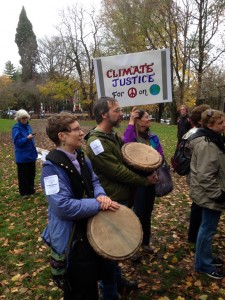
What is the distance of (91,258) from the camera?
244 centimetres

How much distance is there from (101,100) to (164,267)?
8.02 feet

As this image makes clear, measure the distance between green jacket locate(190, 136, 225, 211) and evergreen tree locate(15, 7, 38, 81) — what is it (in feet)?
217

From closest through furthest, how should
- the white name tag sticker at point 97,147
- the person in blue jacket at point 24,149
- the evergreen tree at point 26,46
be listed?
1. the white name tag sticker at point 97,147
2. the person in blue jacket at point 24,149
3. the evergreen tree at point 26,46

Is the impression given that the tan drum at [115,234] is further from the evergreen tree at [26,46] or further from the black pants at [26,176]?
the evergreen tree at [26,46]

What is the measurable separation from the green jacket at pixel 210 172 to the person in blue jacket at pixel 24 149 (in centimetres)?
460

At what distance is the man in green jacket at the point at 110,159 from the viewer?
3.11 m

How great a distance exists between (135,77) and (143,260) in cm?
256

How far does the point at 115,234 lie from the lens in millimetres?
2498

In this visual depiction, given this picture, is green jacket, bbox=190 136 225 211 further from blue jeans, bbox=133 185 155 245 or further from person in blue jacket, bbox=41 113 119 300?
person in blue jacket, bbox=41 113 119 300

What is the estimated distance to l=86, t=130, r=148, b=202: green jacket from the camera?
10.2ft

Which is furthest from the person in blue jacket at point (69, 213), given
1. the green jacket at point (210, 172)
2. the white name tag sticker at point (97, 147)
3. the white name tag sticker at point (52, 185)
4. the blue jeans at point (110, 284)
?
the green jacket at point (210, 172)

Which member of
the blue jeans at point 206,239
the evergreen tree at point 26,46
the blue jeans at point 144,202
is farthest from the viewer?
→ the evergreen tree at point 26,46

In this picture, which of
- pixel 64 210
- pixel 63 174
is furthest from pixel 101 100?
pixel 64 210

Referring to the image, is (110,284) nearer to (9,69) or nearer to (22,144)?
(22,144)
